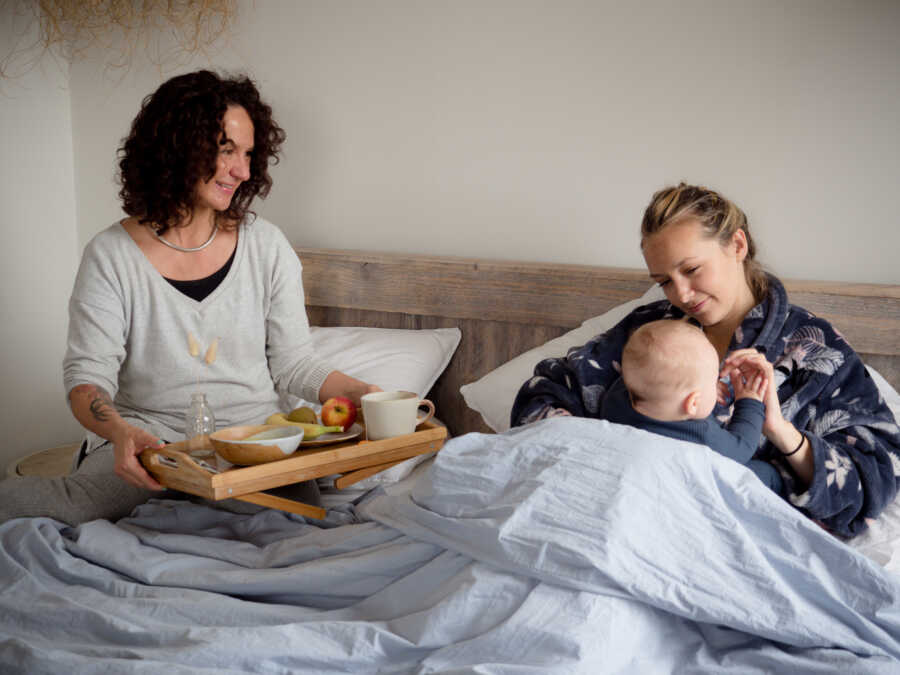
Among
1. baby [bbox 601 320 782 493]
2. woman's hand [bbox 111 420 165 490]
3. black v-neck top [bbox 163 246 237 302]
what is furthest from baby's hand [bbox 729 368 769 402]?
black v-neck top [bbox 163 246 237 302]

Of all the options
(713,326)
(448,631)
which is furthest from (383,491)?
(713,326)

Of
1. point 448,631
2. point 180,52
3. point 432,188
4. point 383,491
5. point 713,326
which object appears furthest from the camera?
point 180,52

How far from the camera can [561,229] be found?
7.75 feet

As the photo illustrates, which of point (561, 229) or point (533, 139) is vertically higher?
point (533, 139)

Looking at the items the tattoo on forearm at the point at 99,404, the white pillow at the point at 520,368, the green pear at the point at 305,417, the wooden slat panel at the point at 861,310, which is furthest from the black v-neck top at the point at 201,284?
the wooden slat panel at the point at 861,310

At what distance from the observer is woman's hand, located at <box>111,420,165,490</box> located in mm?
1567

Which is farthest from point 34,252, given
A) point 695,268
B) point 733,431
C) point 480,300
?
point 733,431

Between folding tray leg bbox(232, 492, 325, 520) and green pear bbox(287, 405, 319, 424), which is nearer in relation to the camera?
folding tray leg bbox(232, 492, 325, 520)

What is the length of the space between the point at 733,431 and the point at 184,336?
1260 mm

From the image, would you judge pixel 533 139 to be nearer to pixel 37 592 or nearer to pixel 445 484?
pixel 445 484

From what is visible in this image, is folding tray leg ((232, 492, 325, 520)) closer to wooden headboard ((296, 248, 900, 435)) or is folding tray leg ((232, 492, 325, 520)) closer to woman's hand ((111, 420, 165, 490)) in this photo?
woman's hand ((111, 420, 165, 490))

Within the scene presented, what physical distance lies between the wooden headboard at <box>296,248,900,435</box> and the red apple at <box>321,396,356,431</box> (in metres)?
0.66

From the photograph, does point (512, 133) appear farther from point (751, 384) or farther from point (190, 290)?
point (751, 384)

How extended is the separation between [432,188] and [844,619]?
1674 millimetres
